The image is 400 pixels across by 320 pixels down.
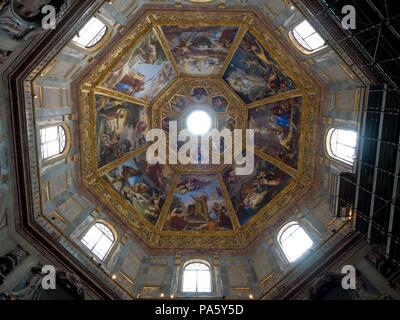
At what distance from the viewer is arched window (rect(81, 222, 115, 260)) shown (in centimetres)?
1589

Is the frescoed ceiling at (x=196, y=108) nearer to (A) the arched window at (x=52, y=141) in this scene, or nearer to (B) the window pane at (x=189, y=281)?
(A) the arched window at (x=52, y=141)

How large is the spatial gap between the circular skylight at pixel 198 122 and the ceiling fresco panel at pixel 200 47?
2.82 metres

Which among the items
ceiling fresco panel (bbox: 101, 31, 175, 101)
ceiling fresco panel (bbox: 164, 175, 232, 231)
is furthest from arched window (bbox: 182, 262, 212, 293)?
ceiling fresco panel (bbox: 101, 31, 175, 101)

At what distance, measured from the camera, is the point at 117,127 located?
20.2 meters

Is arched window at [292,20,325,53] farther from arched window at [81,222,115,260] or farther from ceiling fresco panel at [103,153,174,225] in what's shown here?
arched window at [81,222,115,260]

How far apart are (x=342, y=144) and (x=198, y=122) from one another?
404 inches

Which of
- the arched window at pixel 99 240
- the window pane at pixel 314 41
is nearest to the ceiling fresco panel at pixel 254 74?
the window pane at pixel 314 41

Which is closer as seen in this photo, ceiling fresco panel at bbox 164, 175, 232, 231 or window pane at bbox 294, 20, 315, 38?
window pane at bbox 294, 20, 315, 38

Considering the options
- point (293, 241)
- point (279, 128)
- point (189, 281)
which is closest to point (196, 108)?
point (279, 128)

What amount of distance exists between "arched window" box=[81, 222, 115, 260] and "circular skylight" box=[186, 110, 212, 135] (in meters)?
8.92

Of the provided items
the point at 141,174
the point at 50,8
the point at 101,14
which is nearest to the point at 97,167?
the point at 141,174

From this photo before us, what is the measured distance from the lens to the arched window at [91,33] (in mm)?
15188

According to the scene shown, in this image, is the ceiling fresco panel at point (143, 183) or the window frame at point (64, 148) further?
the ceiling fresco panel at point (143, 183)
